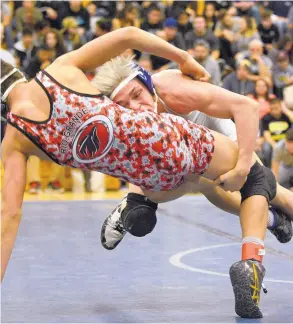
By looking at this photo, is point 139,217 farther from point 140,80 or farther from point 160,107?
point 140,80

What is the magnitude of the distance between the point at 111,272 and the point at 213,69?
19.2 ft

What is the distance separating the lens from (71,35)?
1089 centimetres

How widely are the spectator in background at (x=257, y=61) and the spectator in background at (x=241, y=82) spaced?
95 millimetres

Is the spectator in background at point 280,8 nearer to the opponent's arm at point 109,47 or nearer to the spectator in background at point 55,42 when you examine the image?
the spectator in background at point 55,42

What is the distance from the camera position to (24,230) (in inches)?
250

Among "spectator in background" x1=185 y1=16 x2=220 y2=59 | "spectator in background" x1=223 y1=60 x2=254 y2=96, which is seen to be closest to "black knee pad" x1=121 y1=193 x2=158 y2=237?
"spectator in background" x1=223 y1=60 x2=254 y2=96

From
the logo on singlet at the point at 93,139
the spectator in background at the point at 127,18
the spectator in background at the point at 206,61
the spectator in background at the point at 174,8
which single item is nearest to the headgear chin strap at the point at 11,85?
the logo on singlet at the point at 93,139

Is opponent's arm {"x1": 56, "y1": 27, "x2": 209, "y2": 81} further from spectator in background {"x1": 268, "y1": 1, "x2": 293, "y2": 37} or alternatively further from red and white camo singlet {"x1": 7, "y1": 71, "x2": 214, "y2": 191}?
spectator in background {"x1": 268, "y1": 1, "x2": 293, "y2": 37}

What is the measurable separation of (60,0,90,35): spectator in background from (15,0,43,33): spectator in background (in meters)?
0.42

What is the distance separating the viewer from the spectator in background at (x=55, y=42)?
33.3 feet

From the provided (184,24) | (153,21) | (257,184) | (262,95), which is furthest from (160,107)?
(184,24)

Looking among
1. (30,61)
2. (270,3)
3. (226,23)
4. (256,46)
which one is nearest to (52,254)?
(30,61)

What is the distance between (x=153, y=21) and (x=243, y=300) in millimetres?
8012

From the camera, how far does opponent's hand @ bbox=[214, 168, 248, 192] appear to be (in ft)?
12.5
